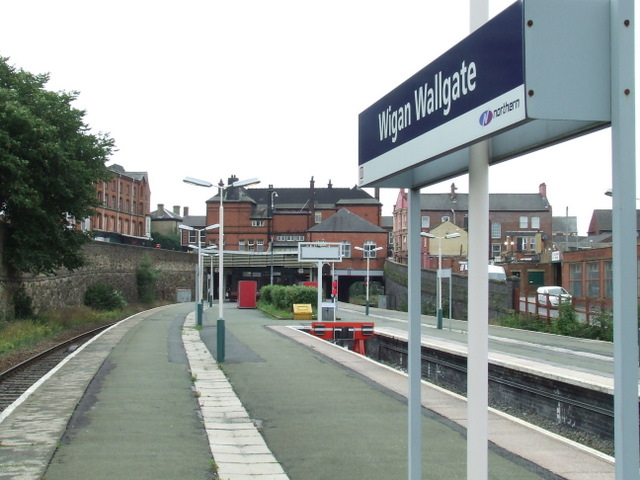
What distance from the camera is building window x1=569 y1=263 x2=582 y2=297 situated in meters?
38.0

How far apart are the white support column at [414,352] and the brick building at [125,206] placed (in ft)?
260

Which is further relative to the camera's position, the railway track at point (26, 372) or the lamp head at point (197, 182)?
the lamp head at point (197, 182)

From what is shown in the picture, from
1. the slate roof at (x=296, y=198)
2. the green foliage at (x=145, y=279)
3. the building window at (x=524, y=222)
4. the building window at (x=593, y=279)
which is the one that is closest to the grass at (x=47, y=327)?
the green foliage at (x=145, y=279)

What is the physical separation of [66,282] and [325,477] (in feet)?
138

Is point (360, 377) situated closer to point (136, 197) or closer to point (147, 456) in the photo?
point (147, 456)

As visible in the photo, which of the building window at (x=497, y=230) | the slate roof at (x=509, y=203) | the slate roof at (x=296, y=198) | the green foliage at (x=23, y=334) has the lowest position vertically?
the green foliage at (x=23, y=334)

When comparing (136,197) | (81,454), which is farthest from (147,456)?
(136,197)

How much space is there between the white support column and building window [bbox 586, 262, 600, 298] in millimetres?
32642

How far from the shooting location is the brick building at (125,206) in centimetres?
8925

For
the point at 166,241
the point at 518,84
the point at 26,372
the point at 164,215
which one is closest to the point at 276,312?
the point at 26,372

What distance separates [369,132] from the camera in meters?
5.04

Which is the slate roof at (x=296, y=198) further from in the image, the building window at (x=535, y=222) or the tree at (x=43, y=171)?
the tree at (x=43, y=171)

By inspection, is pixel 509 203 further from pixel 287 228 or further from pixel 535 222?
pixel 287 228

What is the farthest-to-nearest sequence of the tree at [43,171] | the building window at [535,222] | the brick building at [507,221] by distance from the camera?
1. the building window at [535,222]
2. the brick building at [507,221]
3. the tree at [43,171]
